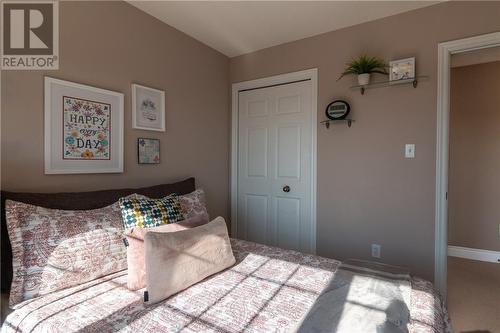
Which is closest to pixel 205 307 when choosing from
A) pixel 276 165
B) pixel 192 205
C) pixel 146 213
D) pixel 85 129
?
pixel 146 213

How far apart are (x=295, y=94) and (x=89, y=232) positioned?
2.18 metres

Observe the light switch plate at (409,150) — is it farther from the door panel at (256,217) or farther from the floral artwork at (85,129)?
the floral artwork at (85,129)

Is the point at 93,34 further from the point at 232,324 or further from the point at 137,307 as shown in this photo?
the point at 232,324

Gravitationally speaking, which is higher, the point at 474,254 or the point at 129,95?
the point at 129,95

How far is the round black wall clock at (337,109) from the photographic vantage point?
2.43 m

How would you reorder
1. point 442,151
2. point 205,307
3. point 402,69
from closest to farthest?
point 205,307, point 442,151, point 402,69

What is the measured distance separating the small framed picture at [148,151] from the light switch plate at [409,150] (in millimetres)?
2079

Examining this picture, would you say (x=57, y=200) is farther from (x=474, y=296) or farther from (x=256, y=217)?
(x=474, y=296)

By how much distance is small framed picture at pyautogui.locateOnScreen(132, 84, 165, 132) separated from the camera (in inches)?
84.4

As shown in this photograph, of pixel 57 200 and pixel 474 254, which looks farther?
pixel 474 254

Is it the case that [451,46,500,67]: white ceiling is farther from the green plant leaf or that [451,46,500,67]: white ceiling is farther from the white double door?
the white double door

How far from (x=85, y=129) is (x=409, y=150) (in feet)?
8.05

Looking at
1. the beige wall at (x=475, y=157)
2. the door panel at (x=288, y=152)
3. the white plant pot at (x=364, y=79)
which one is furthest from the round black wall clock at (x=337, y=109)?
the beige wall at (x=475, y=157)

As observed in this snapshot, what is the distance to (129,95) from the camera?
2105mm
